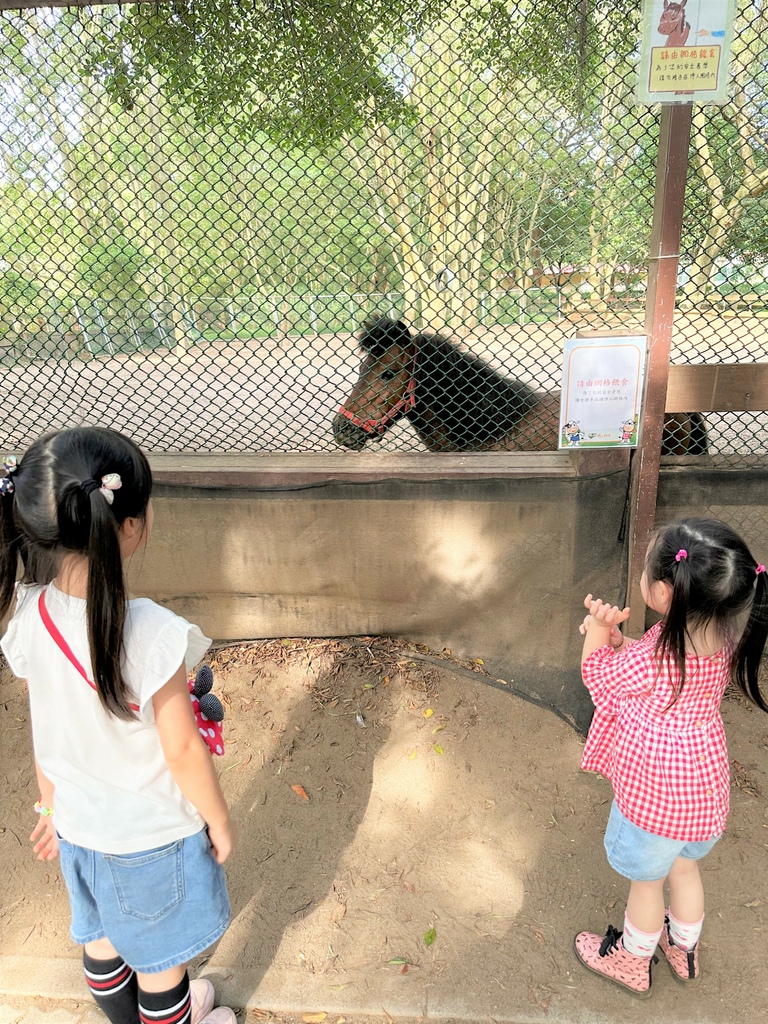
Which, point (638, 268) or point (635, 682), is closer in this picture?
point (635, 682)

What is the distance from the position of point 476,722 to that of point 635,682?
4.80 feet

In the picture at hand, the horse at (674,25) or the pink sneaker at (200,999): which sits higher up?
the horse at (674,25)

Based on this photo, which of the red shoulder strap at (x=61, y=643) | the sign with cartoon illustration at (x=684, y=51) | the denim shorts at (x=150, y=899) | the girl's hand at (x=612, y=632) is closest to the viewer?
the red shoulder strap at (x=61, y=643)

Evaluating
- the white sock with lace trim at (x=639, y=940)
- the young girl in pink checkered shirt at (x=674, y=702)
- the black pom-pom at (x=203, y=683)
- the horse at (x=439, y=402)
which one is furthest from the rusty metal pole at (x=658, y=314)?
the black pom-pom at (x=203, y=683)

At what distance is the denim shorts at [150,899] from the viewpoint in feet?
4.49

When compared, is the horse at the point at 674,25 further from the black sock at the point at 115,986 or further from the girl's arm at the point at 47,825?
the black sock at the point at 115,986

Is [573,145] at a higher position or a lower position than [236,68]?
lower

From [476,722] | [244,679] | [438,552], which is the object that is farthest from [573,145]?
[244,679]

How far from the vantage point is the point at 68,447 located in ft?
3.79

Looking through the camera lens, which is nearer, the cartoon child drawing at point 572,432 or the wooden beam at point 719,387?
the wooden beam at point 719,387

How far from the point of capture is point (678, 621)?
1.46 m

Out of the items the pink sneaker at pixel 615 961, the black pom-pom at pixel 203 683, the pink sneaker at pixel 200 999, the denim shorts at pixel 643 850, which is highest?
the black pom-pom at pixel 203 683

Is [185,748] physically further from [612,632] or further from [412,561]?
[412,561]

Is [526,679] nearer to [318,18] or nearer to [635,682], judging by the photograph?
[635,682]
